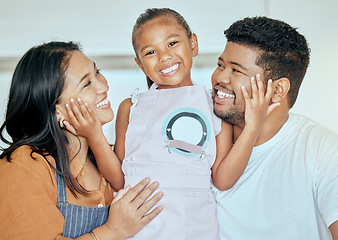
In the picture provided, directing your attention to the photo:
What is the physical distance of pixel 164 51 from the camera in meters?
1.78

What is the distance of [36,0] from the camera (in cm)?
254

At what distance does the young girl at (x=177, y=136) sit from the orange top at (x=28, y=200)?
33 cm

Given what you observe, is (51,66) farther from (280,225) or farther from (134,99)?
(280,225)

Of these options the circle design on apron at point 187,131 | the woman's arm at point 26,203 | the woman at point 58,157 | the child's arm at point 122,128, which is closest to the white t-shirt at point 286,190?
the circle design on apron at point 187,131

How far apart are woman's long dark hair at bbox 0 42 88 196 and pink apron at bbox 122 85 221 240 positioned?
284 millimetres

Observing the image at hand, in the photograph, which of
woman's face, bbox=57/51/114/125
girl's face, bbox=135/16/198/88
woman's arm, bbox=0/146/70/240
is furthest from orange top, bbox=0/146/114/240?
girl's face, bbox=135/16/198/88

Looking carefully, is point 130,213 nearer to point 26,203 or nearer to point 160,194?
point 160,194

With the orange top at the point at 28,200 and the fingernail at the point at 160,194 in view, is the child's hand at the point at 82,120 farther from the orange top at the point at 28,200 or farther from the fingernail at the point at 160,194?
the fingernail at the point at 160,194

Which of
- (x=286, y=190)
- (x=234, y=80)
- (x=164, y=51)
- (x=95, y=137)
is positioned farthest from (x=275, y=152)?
(x=95, y=137)

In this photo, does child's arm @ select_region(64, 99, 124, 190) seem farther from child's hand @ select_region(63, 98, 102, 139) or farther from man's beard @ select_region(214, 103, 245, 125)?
man's beard @ select_region(214, 103, 245, 125)

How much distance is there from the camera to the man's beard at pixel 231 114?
5.57ft

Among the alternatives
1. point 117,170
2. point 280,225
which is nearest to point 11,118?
point 117,170

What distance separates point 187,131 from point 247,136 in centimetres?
24

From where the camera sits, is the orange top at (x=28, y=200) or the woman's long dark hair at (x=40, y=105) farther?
the woman's long dark hair at (x=40, y=105)
